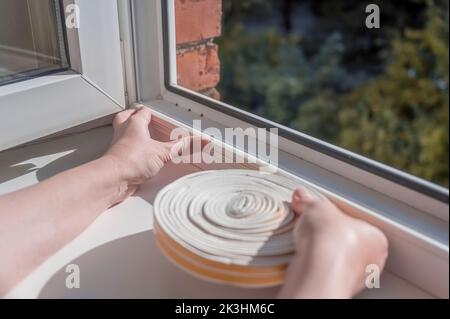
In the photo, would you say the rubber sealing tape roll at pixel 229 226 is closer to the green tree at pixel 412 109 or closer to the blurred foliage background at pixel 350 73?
the green tree at pixel 412 109

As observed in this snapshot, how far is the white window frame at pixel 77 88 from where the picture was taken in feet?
2.58

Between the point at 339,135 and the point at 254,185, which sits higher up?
the point at 254,185

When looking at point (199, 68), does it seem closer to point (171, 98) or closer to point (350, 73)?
point (171, 98)

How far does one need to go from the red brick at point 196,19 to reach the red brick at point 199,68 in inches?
1.1

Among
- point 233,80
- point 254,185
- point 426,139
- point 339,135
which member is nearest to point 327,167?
point 254,185

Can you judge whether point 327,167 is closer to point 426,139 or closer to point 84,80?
point 84,80

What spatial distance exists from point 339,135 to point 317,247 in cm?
184

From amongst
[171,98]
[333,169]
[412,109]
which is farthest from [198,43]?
[412,109]

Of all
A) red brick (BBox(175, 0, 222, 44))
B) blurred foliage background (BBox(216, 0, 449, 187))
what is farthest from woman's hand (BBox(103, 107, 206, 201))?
blurred foliage background (BBox(216, 0, 449, 187))

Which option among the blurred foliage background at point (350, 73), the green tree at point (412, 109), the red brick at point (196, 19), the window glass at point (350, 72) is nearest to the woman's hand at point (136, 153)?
the red brick at point (196, 19)

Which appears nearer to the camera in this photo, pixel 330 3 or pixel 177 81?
pixel 177 81

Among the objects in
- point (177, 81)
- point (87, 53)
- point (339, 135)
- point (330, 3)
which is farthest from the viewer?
point (330, 3)

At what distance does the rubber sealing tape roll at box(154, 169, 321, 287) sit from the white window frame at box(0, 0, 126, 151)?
10.8 inches
